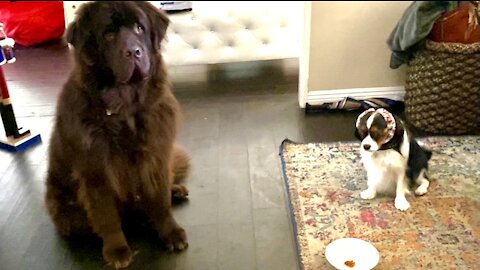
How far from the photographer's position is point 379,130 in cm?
198

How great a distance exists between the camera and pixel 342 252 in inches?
73.4

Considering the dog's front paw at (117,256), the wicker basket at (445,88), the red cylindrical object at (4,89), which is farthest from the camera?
the red cylindrical object at (4,89)

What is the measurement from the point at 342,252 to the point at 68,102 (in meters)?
1.05

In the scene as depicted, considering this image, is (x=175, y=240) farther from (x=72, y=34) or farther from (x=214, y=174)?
(x=72, y=34)

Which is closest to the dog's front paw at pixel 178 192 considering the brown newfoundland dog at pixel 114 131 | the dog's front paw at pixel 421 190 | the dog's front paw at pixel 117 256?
the brown newfoundland dog at pixel 114 131

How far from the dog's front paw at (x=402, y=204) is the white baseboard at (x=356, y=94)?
98 cm

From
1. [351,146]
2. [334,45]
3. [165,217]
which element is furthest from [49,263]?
[334,45]

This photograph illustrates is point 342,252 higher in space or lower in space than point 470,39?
lower

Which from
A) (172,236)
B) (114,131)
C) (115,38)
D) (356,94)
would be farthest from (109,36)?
(356,94)

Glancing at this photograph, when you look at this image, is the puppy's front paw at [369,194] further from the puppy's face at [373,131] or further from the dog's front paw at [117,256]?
the dog's front paw at [117,256]

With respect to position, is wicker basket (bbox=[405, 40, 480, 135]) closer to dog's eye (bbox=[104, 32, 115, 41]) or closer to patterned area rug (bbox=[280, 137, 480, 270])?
patterned area rug (bbox=[280, 137, 480, 270])

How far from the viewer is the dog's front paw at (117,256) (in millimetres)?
1928

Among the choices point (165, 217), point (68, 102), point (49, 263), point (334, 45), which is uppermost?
point (68, 102)

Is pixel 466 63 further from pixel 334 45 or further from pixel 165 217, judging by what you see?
pixel 165 217
